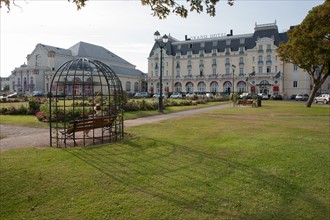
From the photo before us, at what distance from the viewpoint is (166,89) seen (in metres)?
85.2

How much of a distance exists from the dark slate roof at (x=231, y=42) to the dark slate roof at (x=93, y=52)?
483 inches

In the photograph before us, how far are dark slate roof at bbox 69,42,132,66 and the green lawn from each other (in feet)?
247

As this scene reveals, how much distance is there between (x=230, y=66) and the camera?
7788cm

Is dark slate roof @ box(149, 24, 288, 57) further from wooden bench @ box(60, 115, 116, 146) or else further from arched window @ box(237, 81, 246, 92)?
wooden bench @ box(60, 115, 116, 146)

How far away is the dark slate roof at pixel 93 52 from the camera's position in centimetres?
7925

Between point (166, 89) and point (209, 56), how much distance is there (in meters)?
15.7

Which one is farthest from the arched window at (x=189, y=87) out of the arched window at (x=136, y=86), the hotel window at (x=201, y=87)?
the arched window at (x=136, y=86)

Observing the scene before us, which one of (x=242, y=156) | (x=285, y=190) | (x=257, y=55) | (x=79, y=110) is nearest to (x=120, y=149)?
(x=242, y=156)

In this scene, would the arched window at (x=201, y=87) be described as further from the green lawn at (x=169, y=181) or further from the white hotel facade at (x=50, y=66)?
the green lawn at (x=169, y=181)

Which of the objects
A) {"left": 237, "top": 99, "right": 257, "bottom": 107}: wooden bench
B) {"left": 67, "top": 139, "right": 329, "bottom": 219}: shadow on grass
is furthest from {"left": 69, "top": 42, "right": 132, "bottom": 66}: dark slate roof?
{"left": 67, "top": 139, "right": 329, "bottom": 219}: shadow on grass

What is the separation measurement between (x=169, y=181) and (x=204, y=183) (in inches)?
27.7

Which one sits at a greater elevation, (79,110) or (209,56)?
(209,56)

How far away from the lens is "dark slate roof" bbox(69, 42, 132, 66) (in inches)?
3120

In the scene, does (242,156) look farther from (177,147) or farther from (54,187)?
(54,187)
